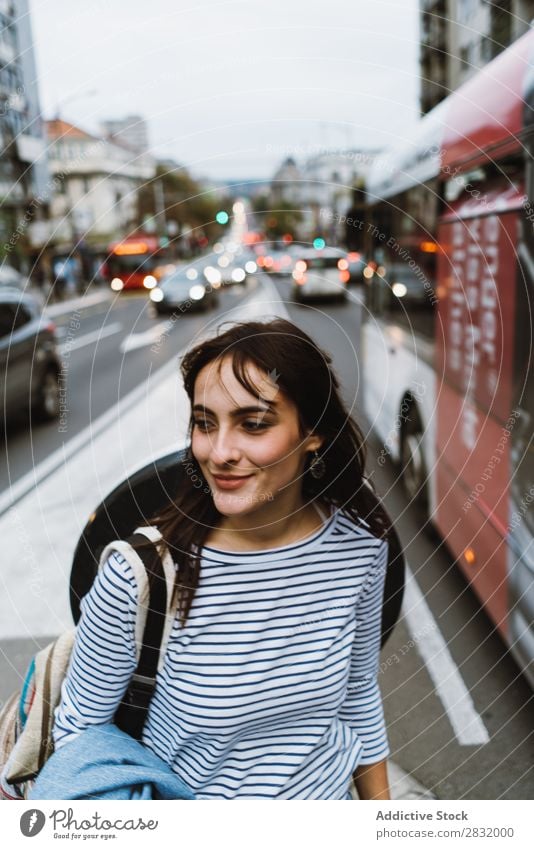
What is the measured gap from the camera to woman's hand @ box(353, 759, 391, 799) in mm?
1698

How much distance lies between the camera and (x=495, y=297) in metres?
3.08

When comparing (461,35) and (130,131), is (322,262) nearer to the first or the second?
(130,131)

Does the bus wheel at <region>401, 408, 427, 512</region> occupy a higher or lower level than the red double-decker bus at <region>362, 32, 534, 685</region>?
lower

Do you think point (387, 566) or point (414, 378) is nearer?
point (387, 566)

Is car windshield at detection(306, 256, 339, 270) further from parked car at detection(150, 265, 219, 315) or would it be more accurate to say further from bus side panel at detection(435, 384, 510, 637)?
bus side panel at detection(435, 384, 510, 637)

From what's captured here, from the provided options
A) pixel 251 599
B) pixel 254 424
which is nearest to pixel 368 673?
pixel 251 599

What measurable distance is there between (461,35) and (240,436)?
1.65 meters

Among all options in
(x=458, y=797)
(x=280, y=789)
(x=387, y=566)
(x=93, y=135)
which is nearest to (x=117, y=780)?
(x=280, y=789)

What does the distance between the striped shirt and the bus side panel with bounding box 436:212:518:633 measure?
5.46 ft

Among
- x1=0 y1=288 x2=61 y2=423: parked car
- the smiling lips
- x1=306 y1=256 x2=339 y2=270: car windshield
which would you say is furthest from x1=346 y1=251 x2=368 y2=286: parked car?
x1=0 y1=288 x2=61 y2=423: parked car

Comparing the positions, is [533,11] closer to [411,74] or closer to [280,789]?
[411,74]

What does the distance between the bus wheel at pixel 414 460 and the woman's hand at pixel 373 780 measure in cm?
305
